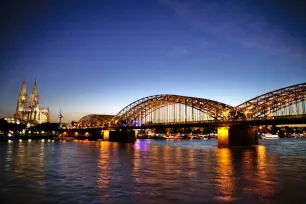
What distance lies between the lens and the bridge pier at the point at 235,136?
7031 centimetres

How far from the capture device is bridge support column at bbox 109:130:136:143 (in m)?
115

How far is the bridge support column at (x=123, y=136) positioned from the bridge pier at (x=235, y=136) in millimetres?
49687

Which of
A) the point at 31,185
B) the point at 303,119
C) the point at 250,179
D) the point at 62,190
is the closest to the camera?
the point at 62,190

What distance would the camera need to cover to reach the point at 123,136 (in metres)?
117

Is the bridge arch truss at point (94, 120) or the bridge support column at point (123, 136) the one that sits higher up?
the bridge arch truss at point (94, 120)

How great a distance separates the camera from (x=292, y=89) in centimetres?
7244

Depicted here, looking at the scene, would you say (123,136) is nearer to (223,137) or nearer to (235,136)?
(223,137)

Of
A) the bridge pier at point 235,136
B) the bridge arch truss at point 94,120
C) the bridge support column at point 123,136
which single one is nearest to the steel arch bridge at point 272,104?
the bridge pier at point 235,136

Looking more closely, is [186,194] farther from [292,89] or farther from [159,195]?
[292,89]

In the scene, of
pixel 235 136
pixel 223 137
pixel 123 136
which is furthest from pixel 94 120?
pixel 235 136

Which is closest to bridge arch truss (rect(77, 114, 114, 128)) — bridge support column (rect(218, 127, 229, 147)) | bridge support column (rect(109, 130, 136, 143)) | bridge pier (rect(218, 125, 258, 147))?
bridge support column (rect(109, 130, 136, 143))

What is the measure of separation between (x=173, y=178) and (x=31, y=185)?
9367 millimetres

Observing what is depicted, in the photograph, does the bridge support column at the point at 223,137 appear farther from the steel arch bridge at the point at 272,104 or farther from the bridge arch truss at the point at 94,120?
the bridge arch truss at the point at 94,120

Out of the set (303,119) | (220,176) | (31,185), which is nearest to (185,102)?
(303,119)
